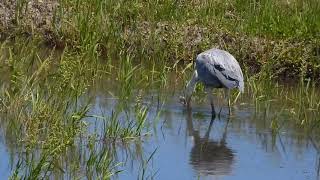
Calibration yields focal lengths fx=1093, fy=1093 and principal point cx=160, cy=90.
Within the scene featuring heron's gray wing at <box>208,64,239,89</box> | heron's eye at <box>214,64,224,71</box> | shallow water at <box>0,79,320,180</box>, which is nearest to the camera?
shallow water at <box>0,79,320,180</box>

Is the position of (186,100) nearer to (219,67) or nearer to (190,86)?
(190,86)

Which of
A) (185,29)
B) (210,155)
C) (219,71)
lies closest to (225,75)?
(219,71)

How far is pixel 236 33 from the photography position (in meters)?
12.5

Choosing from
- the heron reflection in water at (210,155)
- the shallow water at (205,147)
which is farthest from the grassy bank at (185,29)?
the heron reflection in water at (210,155)

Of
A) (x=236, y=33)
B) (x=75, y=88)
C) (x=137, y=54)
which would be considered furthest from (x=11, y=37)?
(x=75, y=88)

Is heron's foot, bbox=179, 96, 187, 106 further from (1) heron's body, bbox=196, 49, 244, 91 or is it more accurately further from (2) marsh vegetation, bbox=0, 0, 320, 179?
(1) heron's body, bbox=196, 49, 244, 91

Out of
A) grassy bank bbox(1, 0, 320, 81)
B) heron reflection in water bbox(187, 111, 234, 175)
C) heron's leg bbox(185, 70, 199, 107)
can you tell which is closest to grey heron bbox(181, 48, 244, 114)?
heron's leg bbox(185, 70, 199, 107)

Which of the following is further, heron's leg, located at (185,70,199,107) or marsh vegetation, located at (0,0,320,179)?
heron's leg, located at (185,70,199,107)

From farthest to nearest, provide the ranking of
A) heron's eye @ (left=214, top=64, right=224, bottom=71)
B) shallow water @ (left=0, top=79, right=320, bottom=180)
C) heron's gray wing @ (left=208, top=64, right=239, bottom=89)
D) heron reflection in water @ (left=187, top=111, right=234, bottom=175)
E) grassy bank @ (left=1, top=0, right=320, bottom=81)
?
1. grassy bank @ (left=1, top=0, right=320, bottom=81)
2. heron's eye @ (left=214, top=64, right=224, bottom=71)
3. heron's gray wing @ (left=208, top=64, right=239, bottom=89)
4. heron reflection in water @ (left=187, top=111, right=234, bottom=175)
5. shallow water @ (left=0, top=79, right=320, bottom=180)

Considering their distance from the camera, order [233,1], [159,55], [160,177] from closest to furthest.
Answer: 1. [160,177]
2. [159,55]
3. [233,1]

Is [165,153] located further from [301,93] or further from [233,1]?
[233,1]

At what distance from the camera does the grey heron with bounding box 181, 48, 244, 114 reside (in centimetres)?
1022

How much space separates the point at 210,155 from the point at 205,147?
0.82 ft

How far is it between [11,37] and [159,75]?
7.05ft
